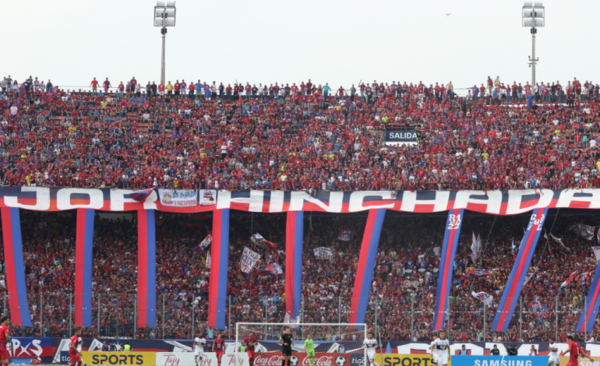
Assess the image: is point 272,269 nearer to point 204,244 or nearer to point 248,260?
point 248,260

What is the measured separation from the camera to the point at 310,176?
1591 inches

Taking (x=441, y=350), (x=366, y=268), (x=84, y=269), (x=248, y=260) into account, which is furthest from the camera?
(x=248, y=260)

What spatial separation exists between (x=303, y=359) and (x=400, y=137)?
1969cm

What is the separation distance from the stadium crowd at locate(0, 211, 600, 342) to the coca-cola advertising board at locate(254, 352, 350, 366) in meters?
3.22

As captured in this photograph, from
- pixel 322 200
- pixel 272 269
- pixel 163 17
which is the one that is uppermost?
pixel 163 17

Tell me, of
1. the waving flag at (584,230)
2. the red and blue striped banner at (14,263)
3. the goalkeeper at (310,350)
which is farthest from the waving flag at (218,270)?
the waving flag at (584,230)

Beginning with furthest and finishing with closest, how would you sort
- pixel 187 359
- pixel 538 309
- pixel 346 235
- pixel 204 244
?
1. pixel 346 235
2. pixel 204 244
3. pixel 538 309
4. pixel 187 359

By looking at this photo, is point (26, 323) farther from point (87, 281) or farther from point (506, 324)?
point (506, 324)

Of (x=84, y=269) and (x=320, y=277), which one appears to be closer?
(x=84, y=269)

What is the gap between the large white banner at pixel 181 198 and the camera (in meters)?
37.6

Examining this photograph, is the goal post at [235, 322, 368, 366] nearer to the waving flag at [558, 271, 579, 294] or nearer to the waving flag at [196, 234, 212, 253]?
the waving flag at [196, 234, 212, 253]

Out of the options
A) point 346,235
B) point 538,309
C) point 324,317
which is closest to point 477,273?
point 538,309

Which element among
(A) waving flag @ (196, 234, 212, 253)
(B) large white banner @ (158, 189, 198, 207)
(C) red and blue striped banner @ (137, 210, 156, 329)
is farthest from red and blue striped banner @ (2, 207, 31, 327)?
(A) waving flag @ (196, 234, 212, 253)

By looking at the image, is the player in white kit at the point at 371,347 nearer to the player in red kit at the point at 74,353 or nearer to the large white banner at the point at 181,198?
the player in red kit at the point at 74,353
